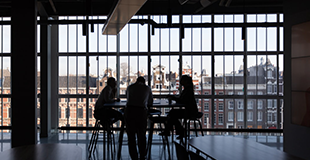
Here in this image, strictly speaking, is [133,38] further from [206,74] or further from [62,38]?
[206,74]

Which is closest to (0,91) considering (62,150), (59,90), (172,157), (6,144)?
(59,90)

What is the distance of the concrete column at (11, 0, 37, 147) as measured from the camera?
17.0 ft

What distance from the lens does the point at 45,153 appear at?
2.80 meters

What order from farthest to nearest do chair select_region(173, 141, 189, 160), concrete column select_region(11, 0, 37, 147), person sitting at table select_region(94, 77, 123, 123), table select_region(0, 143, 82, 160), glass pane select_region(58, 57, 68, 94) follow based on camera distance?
glass pane select_region(58, 57, 68, 94), person sitting at table select_region(94, 77, 123, 123), concrete column select_region(11, 0, 37, 147), table select_region(0, 143, 82, 160), chair select_region(173, 141, 189, 160)

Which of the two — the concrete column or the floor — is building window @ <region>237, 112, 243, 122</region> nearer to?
the floor

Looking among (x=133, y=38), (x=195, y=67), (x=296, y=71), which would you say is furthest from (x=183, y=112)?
(x=133, y=38)

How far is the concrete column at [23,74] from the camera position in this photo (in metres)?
5.17

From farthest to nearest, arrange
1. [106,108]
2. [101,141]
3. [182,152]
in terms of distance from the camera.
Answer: [101,141] → [106,108] → [182,152]

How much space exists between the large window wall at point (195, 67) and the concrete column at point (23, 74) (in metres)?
3.60

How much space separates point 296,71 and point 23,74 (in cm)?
535

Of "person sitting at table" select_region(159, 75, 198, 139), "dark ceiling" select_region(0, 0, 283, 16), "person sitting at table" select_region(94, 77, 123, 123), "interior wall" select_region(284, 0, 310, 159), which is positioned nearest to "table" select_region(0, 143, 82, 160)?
"person sitting at table" select_region(94, 77, 123, 123)

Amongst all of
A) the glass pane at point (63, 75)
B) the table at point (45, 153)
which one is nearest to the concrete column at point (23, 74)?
the table at point (45, 153)

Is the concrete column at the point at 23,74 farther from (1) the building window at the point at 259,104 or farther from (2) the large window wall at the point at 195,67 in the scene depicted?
(1) the building window at the point at 259,104

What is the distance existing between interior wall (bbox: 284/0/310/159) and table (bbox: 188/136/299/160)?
234cm
